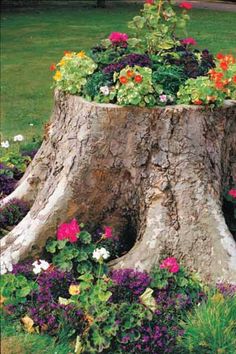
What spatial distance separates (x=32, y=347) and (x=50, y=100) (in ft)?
29.2

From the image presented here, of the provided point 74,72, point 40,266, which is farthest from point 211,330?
point 74,72


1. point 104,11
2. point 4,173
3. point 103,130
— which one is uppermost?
point 103,130

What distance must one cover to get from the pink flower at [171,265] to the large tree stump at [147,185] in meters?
0.19

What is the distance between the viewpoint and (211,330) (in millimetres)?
4422

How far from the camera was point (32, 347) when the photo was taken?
4.36 m

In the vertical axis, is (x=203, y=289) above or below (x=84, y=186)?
below

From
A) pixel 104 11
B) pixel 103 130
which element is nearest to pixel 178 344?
pixel 103 130

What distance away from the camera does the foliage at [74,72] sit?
221 inches

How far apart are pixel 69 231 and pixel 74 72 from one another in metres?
1.29

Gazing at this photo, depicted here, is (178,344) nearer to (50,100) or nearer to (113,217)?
(113,217)

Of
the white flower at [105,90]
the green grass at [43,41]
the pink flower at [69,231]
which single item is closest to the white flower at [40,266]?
the pink flower at [69,231]

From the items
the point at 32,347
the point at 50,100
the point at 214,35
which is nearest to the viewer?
the point at 32,347

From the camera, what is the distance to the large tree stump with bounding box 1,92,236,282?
205 inches

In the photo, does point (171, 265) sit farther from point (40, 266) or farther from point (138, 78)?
point (138, 78)
